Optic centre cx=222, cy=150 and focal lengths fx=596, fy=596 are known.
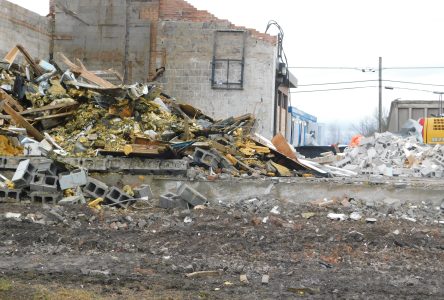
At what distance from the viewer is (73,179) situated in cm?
1011

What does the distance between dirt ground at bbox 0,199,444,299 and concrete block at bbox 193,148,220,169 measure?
209cm

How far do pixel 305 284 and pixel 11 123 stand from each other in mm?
8396

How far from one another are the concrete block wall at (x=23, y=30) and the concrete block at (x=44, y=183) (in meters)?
9.74

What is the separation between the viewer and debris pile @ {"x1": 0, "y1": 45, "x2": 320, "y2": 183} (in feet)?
37.8

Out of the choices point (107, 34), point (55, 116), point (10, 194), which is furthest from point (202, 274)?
point (107, 34)

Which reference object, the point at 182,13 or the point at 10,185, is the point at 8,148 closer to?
the point at 10,185

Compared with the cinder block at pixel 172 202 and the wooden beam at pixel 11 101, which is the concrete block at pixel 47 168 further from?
the wooden beam at pixel 11 101

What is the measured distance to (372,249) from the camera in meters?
7.21

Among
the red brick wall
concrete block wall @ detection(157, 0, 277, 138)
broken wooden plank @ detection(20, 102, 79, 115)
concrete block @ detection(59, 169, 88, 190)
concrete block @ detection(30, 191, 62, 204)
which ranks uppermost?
the red brick wall

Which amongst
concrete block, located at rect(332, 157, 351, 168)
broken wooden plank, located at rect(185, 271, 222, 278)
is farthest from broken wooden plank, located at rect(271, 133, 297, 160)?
broken wooden plank, located at rect(185, 271, 222, 278)

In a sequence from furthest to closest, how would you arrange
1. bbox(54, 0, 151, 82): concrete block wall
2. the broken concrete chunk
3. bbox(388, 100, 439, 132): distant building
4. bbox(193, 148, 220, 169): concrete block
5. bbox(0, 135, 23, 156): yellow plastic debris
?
bbox(388, 100, 439, 132): distant building → bbox(54, 0, 151, 82): concrete block wall → bbox(193, 148, 220, 169): concrete block → bbox(0, 135, 23, 156): yellow plastic debris → the broken concrete chunk

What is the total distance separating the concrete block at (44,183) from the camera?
9938mm

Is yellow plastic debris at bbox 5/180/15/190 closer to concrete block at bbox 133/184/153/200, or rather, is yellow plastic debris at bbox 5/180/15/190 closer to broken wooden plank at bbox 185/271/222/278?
concrete block at bbox 133/184/153/200

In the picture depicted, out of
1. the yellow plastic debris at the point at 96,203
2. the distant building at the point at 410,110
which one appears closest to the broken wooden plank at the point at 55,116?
the yellow plastic debris at the point at 96,203
